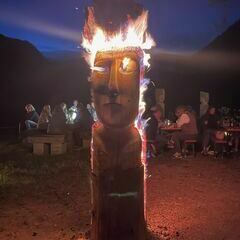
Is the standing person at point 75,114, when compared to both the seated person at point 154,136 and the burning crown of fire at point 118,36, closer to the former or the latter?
the seated person at point 154,136

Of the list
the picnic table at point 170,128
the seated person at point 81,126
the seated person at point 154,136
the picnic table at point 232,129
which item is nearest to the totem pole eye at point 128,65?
the seated person at point 154,136

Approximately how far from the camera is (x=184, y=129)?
12.8 metres

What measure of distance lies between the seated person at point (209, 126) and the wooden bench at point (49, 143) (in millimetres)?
4883

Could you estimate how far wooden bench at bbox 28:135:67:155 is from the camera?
45.6 feet

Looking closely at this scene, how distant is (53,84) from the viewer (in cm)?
3372

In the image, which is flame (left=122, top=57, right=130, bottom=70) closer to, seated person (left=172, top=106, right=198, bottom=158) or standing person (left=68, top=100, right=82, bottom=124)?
seated person (left=172, top=106, right=198, bottom=158)

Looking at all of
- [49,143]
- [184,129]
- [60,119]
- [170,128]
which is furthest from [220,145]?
[49,143]

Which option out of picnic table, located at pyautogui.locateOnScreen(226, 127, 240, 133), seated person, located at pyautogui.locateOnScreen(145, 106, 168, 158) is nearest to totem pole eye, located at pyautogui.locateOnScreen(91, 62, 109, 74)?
seated person, located at pyautogui.locateOnScreen(145, 106, 168, 158)

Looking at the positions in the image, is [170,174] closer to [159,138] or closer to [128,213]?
[159,138]

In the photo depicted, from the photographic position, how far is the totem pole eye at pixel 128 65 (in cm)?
522

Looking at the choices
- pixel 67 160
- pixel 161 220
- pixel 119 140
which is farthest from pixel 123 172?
pixel 67 160

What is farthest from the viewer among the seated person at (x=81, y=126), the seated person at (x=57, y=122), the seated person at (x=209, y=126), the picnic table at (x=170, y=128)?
the seated person at (x=81, y=126)

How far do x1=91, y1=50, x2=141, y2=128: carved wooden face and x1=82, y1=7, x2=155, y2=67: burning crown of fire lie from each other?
207mm

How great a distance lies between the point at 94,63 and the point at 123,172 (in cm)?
150
